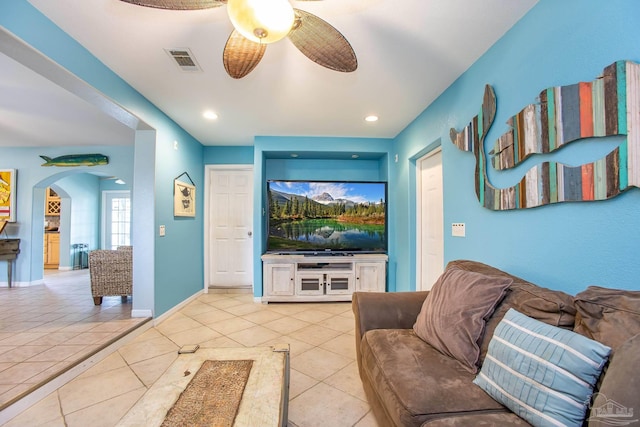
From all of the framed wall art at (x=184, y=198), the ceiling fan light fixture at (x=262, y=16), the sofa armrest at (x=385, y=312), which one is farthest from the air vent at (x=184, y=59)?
the sofa armrest at (x=385, y=312)

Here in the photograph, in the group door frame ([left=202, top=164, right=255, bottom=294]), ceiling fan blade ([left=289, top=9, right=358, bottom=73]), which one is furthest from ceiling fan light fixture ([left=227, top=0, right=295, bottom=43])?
door frame ([left=202, top=164, right=255, bottom=294])

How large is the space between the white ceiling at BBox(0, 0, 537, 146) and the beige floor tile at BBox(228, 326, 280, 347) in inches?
93.0

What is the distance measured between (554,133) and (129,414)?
221 cm

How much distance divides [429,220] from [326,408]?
2231 mm

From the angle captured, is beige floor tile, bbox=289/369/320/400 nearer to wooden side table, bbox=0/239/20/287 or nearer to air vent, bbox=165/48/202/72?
air vent, bbox=165/48/202/72

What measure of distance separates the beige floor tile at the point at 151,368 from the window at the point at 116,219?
238 inches

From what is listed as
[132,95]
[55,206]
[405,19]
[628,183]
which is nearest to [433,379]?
[628,183]

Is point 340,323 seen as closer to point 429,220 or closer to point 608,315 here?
point 429,220

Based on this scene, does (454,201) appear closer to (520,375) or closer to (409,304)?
(409,304)

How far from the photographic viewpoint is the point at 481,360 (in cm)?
127

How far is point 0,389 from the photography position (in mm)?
1675

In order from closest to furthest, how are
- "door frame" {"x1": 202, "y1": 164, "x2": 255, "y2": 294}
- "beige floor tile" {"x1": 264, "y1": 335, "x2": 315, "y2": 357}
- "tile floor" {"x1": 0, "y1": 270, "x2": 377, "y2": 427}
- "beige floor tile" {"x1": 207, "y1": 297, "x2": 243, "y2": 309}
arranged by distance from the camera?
"tile floor" {"x1": 0, "y1": 270, "x2": 377, "y2": 427} < "beige floor tile" {"x1": 264, "y1": 335, "x2": 315, "y2": 357} < "beige floor tile" {"x1": 207, "y1": 297, "x2": 243, "y2": 309} < "door frame" {"x1": 202, "y1": 164, "x2": 255, "y2": 294}

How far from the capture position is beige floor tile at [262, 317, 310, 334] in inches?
111

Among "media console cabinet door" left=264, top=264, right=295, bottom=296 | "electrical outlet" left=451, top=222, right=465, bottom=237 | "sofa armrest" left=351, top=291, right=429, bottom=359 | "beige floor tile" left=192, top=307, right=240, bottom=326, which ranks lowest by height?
"beige floor tile" left=192, top=307, right=240, bottom=326
